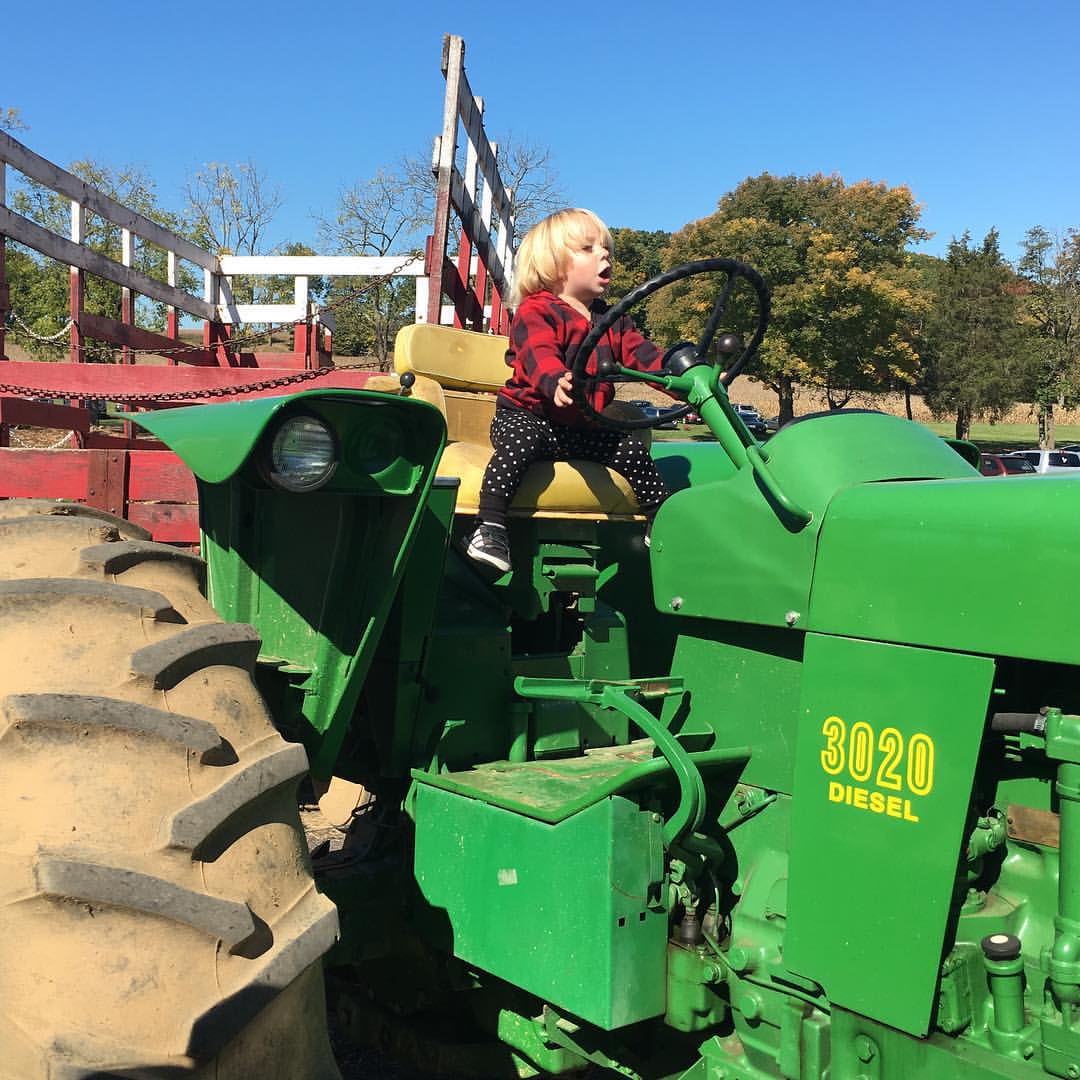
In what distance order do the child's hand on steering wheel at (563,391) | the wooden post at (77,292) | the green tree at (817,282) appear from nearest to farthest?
the child's hand on steering wheel at (563,391), the wooden post at (77,292), the green tree at (817,282)

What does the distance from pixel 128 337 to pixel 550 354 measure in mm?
8335

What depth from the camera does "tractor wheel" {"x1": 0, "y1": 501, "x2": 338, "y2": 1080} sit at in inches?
65.1

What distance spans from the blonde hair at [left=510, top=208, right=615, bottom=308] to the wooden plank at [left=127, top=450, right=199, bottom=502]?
1.66 meters

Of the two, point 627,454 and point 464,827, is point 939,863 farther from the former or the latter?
point 627,454

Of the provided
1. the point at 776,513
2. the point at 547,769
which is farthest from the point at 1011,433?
the point at 776,513

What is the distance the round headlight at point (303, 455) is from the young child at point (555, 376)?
687 mm

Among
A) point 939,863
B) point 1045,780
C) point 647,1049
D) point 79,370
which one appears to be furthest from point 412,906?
point 79,370

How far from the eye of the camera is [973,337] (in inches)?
1441

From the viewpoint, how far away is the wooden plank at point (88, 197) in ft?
27.1

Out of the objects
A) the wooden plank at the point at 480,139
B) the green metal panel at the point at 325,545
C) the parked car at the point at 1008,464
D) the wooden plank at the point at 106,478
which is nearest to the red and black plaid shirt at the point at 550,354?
the green metal panel at the point at 325,545

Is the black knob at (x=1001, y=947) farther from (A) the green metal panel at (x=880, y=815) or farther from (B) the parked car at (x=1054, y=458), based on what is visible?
(B) the parked car at (x=1054, y=458)

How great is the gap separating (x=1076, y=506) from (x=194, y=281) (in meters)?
32.6

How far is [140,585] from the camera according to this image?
2.13m

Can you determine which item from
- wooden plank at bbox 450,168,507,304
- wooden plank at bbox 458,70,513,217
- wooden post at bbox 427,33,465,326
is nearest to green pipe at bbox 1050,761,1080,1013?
wooden post at bbox 427,33,465,326
